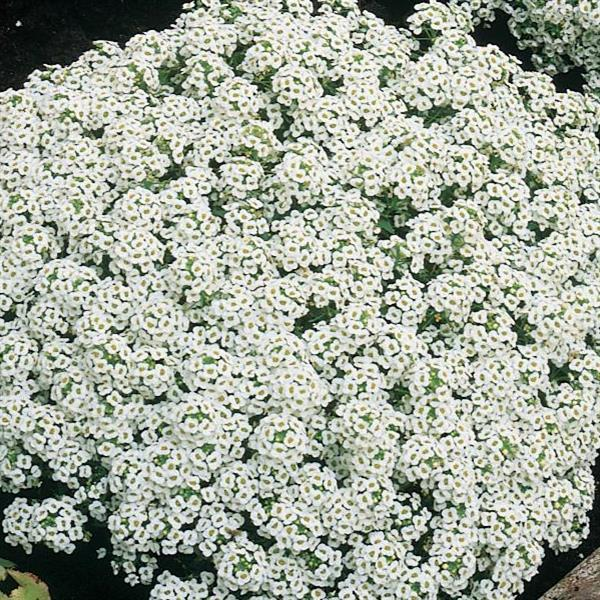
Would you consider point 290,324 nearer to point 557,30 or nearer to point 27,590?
point 27,590

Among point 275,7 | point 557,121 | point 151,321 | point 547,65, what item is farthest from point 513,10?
point 151,321

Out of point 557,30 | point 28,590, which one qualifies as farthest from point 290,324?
point 557,30

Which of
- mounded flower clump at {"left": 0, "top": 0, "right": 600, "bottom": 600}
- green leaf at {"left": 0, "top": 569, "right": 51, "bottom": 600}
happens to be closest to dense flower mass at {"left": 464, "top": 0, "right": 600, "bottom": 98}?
mounded flower clump at {"left": 0, "top": 0, "right": 600, "bottom": 600}

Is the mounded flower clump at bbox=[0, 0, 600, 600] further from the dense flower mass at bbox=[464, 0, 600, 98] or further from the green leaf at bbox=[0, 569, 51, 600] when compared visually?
the dense flower mass at bbox=[464, 0, 600, 98]

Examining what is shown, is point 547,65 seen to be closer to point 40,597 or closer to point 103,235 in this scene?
point 103,235

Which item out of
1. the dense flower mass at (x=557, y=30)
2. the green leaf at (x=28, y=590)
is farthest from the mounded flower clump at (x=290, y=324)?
the dense flower mass at (x=557, y=30)

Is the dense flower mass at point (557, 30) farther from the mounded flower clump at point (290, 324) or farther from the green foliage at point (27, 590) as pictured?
the green foliage at point (27, 590)
